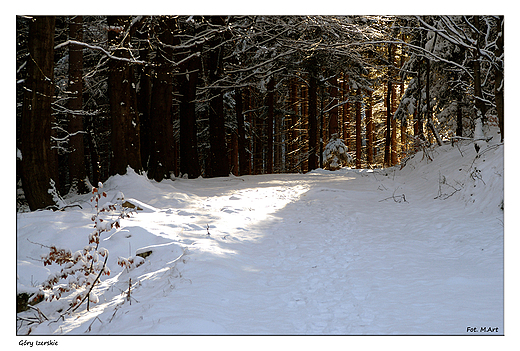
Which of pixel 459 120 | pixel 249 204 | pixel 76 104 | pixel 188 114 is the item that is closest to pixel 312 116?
pixel 188 114

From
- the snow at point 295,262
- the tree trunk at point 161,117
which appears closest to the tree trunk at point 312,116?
the tree trunk at point 161,117

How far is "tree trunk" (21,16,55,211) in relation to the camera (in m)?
6.96

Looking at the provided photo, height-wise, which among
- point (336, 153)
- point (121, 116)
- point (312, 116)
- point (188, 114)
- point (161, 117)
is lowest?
point (336, 153)

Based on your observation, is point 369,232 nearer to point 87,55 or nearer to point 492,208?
point 492,208

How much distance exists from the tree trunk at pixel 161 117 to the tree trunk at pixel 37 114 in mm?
5556

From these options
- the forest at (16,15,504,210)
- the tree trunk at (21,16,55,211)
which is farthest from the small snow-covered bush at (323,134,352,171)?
the tree trunk at (21,16,55,211)

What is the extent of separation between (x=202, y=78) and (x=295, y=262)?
1265 centimetres

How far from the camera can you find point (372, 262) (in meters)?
5.46

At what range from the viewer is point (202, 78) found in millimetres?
16453

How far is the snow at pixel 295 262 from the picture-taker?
12.4 feet

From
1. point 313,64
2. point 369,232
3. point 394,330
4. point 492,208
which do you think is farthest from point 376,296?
point 313,64

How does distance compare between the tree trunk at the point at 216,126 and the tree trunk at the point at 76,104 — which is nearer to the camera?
the tree trunk at the point at 76,104

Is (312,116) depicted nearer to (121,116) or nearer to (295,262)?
(121,116)

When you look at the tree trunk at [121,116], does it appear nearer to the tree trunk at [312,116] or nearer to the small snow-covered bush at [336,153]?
the tree trunk at [312,116]
